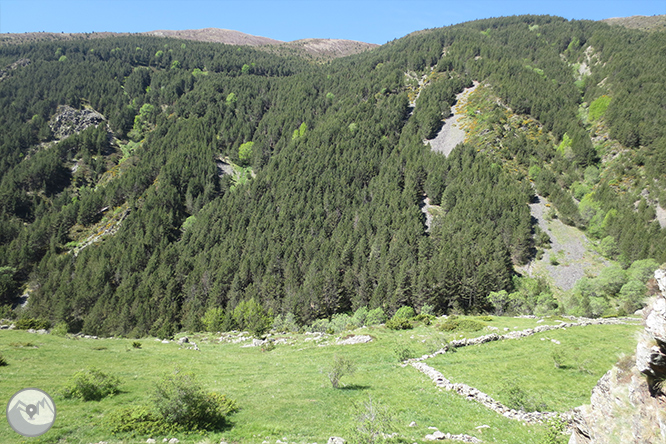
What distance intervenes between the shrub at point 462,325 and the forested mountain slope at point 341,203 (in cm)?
3944

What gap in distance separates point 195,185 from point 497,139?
15994 centimetres

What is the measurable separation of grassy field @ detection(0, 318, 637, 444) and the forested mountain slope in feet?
104

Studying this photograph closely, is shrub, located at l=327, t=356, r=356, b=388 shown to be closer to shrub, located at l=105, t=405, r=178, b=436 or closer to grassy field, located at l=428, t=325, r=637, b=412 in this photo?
grassy field, located at l=428, t=325, r=637, b=412

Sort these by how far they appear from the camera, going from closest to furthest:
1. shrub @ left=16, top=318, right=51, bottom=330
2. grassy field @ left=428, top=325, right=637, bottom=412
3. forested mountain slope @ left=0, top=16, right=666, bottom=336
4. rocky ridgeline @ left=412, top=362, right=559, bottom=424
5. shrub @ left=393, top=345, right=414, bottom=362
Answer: rocky ridgeline @ left=412, top=362, right=559, bottom=424, grassy field @ left=428, top=325, right=637, bottom=412, shrub @ left=393, top=345, right=414, bottom=362, shrub @ left=16, top=318, right=51, bottom=330, forested mountain slope @ left=0, top=16, right=666, bottom=336

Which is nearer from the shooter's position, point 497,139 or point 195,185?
point 497,139

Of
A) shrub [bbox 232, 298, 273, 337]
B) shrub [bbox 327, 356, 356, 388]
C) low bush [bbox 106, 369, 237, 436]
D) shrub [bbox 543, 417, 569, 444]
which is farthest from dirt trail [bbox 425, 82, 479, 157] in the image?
low bush [bbox 106, 369, 237, 436]

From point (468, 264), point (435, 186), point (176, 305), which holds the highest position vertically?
point (435, 186)

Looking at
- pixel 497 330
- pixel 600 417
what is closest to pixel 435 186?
pixel 497 330

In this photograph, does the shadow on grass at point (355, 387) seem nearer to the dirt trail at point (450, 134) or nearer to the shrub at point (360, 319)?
the shrub at point (360, 319)

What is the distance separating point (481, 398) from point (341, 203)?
124868 millimetres

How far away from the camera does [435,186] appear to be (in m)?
131

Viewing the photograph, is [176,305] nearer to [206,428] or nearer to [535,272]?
[206,428]

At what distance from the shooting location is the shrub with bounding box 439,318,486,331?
4163 cm

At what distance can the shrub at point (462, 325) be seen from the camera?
1639 inches
